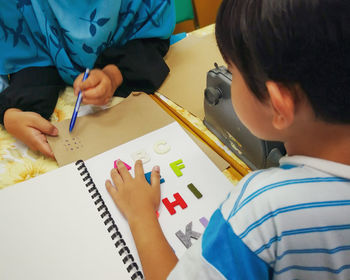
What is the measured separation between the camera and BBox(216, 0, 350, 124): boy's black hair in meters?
0.22

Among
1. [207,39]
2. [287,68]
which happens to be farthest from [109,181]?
[207,39]

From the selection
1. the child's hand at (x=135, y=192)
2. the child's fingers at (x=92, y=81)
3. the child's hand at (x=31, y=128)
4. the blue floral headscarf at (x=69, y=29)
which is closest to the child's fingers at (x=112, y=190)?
the child's hand at (x=135, y=192)

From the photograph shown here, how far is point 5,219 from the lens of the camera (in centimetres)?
50

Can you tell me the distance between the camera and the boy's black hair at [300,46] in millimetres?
215

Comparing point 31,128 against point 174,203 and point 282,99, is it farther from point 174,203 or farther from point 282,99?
point 282,99

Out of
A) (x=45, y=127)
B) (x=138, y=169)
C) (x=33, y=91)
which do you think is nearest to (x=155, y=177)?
(x=138, y=169)

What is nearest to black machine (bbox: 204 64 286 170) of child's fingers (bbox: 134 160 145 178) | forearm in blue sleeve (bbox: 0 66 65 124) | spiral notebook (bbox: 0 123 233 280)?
spiral notebook (bbox: 0 123 233 280)

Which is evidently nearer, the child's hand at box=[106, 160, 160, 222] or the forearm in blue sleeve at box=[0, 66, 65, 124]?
the child's hand at box=[106, 160, 160, 222]

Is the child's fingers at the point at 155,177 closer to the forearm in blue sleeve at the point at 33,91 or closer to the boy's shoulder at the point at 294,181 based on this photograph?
the boy's shoulder at the point at 294,181

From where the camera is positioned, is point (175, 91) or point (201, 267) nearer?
point (201, 267)

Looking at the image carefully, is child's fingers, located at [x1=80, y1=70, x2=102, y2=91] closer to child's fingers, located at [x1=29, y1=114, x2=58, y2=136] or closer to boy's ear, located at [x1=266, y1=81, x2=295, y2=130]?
child's fingers, located at [x1=29, y1=114, x2=58, y2=136]

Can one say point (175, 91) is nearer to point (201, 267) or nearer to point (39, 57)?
point (39, 57)

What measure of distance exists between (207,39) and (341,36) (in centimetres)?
72

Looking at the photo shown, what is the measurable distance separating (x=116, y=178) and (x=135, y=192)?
6 centimetres
